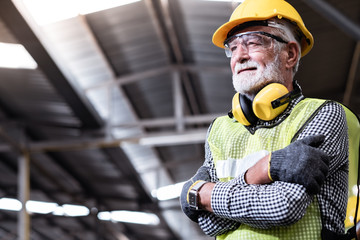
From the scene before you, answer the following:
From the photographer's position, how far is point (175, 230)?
25.5 meters

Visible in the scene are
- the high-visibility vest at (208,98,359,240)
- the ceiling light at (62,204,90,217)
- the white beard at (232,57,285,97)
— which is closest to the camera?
the high-visibility vest at (208,98,359,240)

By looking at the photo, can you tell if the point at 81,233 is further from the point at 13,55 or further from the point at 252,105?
the point at 252,105

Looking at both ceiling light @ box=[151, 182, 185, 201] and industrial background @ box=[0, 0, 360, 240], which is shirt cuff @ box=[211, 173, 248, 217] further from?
ceiling light @ box=[151, 182, 185, 201]

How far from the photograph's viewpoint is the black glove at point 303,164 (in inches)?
83.2

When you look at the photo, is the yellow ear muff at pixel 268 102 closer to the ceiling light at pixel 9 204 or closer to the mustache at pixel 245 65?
the mustache at pixel 245 65

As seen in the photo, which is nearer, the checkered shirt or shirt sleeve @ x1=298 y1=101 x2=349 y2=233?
the checkered shirt

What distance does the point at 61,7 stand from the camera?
10992 mm

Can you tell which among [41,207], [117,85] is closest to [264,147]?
[117,85]

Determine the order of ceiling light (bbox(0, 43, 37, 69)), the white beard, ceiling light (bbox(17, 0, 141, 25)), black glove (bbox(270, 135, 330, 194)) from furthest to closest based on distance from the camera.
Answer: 1. ceiling light (bbox(0, 43, 37, 69))
2. ceiling light (bbox(17, 0, 141, 25))
3. the white beard
4. black glove (bbox(270, 135, 330, 194))

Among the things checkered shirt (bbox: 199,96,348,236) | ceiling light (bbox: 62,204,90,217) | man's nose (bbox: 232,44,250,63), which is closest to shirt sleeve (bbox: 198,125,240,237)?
checkered shirt (bbox: 199,96,348,236)

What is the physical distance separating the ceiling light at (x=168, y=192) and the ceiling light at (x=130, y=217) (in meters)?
1.96

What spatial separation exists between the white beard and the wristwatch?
0.44m

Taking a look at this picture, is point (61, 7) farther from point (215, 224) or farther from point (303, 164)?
point (303, 164)

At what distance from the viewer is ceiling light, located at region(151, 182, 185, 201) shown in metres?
20.5
